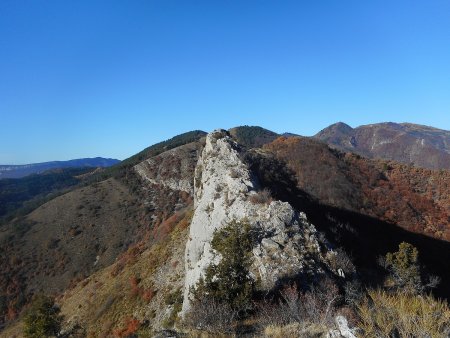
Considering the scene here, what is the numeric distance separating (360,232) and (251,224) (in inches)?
1252

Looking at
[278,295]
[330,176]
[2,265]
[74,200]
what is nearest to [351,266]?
[278,295]

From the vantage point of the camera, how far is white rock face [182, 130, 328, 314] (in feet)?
67.1

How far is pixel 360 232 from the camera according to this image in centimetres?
4944

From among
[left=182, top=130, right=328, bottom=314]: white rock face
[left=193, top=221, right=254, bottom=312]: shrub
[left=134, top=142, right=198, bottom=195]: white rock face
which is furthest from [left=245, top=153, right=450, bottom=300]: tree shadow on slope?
[left=134, top=142, right=198, bottom=195]: white rock face

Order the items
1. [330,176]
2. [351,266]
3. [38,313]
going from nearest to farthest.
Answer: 1. [351,266]
2. [38,313]
3. [330,176]

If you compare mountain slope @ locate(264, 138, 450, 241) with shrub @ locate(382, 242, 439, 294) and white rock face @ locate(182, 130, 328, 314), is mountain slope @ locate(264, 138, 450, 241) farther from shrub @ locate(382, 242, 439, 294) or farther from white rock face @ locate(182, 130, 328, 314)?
white rock face @ locate(182, 130, 328, 314)

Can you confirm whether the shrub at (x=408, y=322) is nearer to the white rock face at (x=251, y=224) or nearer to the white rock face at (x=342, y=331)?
the white rock face at (x=342, y=331)

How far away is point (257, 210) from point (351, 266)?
722 centimetres

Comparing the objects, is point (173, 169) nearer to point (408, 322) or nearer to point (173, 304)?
point (173, 304)

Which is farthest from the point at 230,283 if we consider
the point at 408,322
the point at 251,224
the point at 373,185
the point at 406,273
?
the point at 373,185

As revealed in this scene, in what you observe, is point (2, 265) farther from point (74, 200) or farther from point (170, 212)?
point (170, 212)

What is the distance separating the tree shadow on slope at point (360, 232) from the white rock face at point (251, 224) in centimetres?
606

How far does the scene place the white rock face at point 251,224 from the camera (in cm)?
2044

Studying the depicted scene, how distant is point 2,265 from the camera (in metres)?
77.2
